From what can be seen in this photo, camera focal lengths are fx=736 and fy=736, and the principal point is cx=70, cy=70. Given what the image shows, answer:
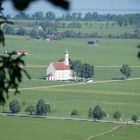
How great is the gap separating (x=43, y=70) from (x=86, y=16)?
112158 mm

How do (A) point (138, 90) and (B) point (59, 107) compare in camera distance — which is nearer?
(B) point (59, 107)

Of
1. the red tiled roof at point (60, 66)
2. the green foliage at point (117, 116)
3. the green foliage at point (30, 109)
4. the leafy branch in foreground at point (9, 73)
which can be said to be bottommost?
the green foliage at point (117, 116)

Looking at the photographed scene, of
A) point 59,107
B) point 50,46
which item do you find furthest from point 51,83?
point 50,46

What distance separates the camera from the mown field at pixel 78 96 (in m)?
36.1

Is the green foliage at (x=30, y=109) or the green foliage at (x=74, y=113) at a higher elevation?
the green foliage at (x=30, y=109)

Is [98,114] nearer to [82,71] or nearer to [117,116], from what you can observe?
[117,116]

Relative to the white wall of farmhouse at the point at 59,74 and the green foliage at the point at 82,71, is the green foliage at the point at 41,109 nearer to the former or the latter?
the green foliage at the point at 82,71

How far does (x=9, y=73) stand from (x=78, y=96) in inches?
1981

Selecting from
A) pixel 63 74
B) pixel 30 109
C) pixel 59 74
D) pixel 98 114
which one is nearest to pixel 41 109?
pixel 30 109

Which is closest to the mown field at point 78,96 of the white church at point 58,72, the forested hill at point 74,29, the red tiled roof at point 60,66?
the white church at point 58,72

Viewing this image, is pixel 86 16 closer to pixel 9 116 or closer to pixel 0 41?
pixel 9 116

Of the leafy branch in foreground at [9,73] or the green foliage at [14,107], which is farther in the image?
the green foliage at [14,107]

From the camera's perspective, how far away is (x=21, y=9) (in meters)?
3.83

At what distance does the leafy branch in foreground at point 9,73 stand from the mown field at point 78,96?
1.17 metres
